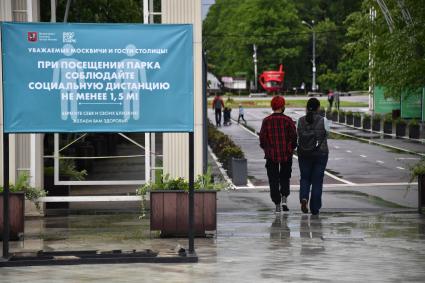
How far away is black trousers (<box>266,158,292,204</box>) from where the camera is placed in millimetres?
15875

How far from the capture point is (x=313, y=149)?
610 inches

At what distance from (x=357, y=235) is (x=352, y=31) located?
32.9 meters

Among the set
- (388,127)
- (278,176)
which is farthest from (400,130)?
(278,176)

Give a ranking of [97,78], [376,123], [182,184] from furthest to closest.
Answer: [376,123], [182,184], [97,78]

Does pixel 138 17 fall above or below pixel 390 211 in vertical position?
above

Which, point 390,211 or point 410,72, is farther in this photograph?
point 410,72

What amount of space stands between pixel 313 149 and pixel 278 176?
2.89 ft

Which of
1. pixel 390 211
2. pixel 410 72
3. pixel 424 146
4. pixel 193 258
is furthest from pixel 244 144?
pixel 193 258

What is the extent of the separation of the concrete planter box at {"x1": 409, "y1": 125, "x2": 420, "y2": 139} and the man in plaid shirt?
27.9 m

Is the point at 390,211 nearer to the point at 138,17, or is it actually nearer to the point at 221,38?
the point at 138,17

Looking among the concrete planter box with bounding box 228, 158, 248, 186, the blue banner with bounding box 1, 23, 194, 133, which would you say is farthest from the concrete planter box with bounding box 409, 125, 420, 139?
the blue banner with bounding box 1, 23, 194, 133

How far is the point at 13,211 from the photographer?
12.6 m

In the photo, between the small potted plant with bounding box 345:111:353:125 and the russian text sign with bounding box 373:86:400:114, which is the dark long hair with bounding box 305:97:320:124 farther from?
the small potted plant with bounding box 345:111:353:125

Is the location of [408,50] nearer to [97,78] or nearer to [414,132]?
[97,78]
